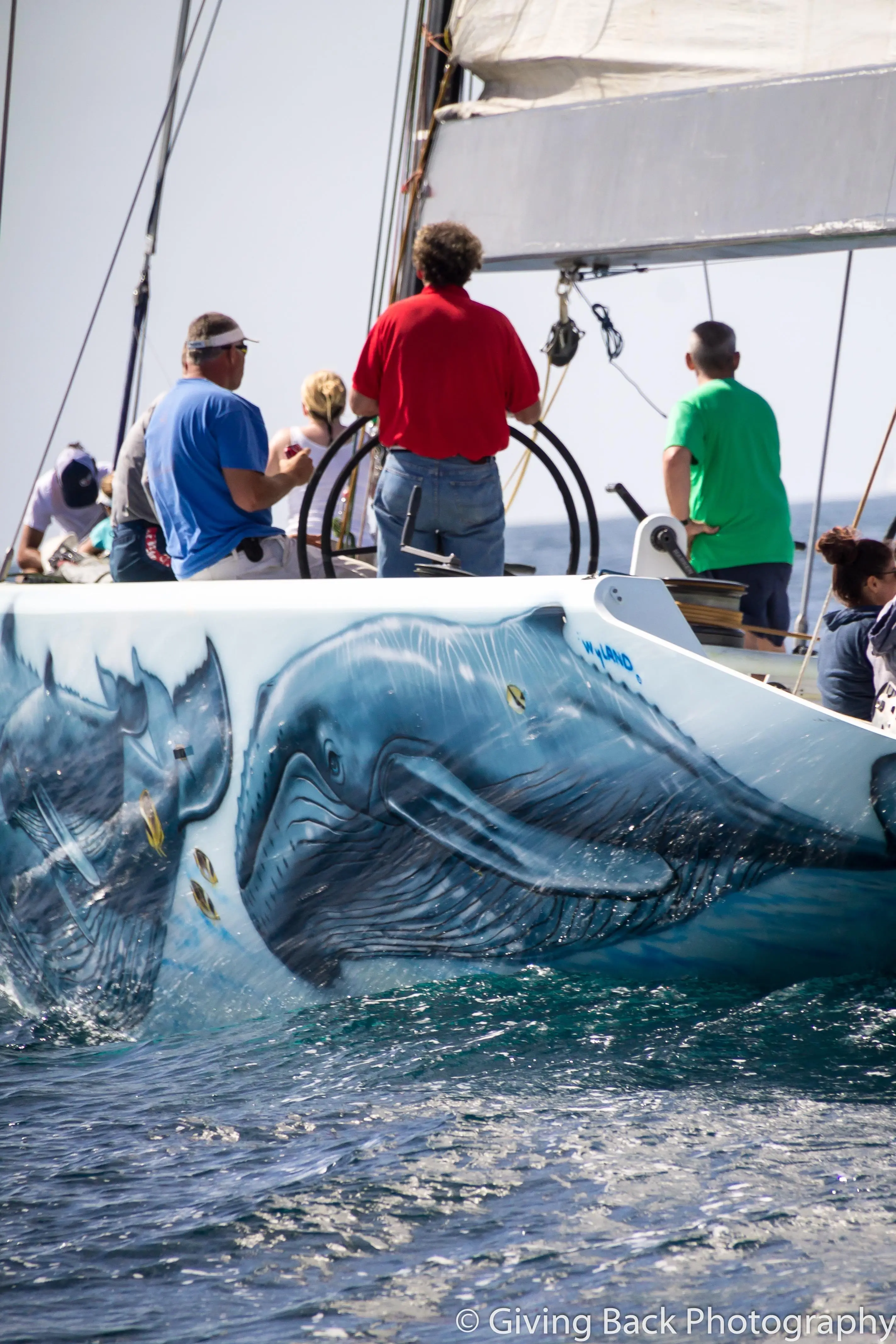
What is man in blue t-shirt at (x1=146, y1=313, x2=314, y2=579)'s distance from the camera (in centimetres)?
339

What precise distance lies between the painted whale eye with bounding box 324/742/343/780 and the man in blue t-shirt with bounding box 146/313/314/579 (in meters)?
0.80

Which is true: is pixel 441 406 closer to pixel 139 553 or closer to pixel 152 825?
pixel 139 553

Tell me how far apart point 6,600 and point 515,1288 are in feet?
8.41

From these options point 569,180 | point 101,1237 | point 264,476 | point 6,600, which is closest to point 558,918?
point 101,1237

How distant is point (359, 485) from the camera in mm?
5395

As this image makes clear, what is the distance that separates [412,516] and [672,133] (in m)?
1.33

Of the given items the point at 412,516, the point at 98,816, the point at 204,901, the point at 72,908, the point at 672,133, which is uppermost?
the point at 672,133

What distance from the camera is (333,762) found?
276cm

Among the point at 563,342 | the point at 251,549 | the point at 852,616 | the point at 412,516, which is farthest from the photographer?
the point at 563,342

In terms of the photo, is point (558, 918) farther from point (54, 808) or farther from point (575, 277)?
A: point (575, 277)

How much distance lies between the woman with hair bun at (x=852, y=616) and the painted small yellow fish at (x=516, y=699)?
811 mm

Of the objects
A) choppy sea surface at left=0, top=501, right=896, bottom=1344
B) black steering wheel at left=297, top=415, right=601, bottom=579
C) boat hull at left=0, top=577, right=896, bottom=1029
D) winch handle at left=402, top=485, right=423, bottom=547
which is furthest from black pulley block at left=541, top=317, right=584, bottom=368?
choppy sea surface at left=0, top=501, right=896, bottom=1344

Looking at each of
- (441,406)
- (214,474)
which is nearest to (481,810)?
(441,406)

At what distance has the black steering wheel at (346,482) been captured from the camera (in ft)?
11.0
